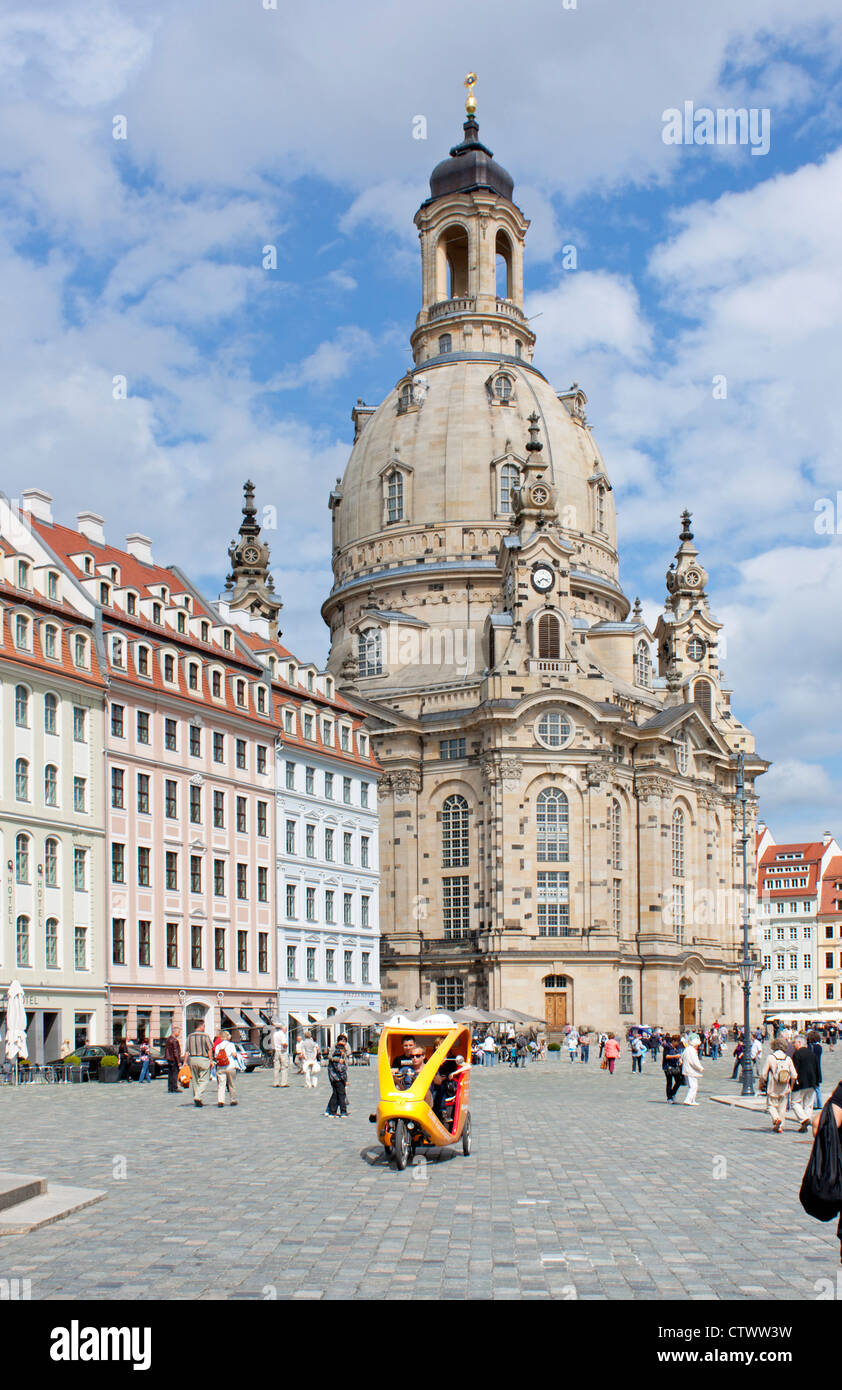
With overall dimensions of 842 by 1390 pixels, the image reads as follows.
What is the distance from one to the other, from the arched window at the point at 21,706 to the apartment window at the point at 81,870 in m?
5.25

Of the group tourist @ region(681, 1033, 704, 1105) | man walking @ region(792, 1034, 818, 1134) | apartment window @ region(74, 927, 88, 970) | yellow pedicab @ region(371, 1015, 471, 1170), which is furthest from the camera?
apartment window @ region(74, 927, 88, 970)

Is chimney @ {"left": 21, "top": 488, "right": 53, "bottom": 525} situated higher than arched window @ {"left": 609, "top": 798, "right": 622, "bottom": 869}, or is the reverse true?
chimney @ {"left": 21, "top": 488, "right": 53, "bottom": 525}

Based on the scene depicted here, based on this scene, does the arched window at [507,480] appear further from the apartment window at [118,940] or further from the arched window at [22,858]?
the arched window at [22,858]

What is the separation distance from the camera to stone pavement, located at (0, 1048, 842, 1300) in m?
13.3

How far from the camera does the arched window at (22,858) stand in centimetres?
5209

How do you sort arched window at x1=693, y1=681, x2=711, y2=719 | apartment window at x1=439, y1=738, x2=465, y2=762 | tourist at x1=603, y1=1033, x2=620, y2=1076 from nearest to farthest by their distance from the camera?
1. tourist at x1=603, y1=1033, x2=620, y2=1076
2. apartment window at x1=439, y1=738, x2=465, y2=762
3. arched window at x1=693, y1=681, x2=711, y2=719

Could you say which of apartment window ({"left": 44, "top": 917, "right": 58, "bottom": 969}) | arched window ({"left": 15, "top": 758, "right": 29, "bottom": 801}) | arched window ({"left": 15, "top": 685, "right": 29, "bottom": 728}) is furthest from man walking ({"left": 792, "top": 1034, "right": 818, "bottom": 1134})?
arched window ({"left": 15, "top": 685, "right": 29, "bottom": 728})

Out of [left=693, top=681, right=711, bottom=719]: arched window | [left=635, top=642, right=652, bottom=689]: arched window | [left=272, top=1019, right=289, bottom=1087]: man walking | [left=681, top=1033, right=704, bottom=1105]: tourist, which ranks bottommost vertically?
[left=272, top=1019, right=289, bottom=1087]: man walking

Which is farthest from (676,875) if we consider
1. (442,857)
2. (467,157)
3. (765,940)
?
(467,157)

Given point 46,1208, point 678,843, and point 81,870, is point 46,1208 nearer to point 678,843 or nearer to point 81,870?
point 81,870

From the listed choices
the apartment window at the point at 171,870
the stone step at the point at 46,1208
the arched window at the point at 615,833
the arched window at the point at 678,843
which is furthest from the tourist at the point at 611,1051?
the arched window at the point at 678,843

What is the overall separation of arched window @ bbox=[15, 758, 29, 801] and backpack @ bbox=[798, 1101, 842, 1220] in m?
44.6

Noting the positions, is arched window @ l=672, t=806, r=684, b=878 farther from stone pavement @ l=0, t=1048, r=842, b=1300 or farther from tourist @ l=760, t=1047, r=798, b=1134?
tourist @ l=760, t=1047, r=798, b=1134
